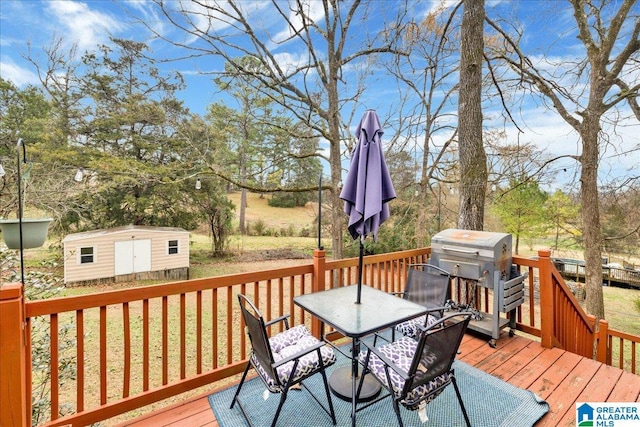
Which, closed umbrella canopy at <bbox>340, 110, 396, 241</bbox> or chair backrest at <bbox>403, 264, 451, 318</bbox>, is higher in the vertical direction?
closed umbrella canopy at <bbox>340, 110, 396, 241</bbox>

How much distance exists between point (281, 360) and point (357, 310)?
0.80 m

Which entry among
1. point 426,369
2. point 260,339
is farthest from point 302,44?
point 426,369

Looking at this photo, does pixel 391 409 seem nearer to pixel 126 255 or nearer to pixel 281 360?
pixel 281 360

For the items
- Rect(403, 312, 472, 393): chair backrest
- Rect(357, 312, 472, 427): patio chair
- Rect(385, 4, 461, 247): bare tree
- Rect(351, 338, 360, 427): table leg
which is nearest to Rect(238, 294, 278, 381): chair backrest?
Rect(351, 338, 360, 427): table leg

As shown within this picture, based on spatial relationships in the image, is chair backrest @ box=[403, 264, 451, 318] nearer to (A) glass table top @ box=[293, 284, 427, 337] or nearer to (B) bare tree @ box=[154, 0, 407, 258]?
(A) glass table top @ box=[293, 284, 427, 337]

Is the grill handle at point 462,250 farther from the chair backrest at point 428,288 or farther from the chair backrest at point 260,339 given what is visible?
the chair backrest at point 260,339

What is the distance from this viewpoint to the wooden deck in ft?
7.27

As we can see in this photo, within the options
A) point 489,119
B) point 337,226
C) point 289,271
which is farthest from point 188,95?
point 289,271

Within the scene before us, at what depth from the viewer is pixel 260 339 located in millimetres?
1905

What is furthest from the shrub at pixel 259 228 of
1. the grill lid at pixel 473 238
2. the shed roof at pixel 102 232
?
the grill lid at pixel 473 238

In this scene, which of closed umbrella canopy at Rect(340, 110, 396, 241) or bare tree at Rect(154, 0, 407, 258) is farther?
bare tree at Rect(154, 0, 407, 258)

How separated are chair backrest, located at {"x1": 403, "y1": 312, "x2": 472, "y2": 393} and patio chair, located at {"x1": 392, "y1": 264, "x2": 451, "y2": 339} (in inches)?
30.7

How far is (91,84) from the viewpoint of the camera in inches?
487

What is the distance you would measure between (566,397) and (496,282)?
1058 mm
